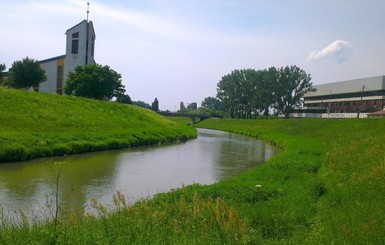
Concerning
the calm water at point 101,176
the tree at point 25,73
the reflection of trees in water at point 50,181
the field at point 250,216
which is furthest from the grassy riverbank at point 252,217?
the tree at point 25,73

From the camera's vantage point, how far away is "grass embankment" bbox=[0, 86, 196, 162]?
23970 mm

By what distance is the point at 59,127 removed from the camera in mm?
31344

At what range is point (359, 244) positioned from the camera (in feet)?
22.5

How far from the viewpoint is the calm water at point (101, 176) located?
1332 centimetres

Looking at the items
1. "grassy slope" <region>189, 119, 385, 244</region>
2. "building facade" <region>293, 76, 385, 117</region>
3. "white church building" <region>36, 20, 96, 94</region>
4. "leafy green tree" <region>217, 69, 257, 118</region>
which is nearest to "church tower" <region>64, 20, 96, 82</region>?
"white church building" <region>36, 20, 96, 94</region>

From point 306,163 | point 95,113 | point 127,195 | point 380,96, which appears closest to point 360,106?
point 380,96

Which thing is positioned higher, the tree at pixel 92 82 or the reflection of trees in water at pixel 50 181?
the tree at pixel 92 82

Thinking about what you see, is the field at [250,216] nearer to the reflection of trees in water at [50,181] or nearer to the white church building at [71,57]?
the reflection of trees in water at [50,181]

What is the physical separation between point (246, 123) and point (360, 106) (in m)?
36.7

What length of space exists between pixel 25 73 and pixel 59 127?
2841 cm

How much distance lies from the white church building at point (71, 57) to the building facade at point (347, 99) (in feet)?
186

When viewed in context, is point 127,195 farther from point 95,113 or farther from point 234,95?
point 234,95

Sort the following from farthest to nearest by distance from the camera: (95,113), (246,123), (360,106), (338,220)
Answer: (360,106)
(246,123)
(95,113)
(338,220)

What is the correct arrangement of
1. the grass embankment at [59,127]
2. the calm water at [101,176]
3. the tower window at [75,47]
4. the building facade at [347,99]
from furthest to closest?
the building facade at [347,99] < the tower window at [75,47] < the grass embankment at [59,127] < the calm water at [101,176]
